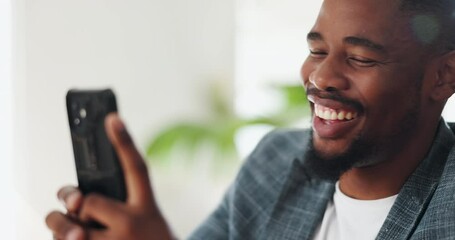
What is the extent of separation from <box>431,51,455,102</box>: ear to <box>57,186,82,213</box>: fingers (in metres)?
0.52

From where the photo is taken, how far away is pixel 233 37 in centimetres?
191

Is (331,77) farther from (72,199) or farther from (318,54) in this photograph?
(72,199)

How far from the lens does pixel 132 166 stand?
63cm

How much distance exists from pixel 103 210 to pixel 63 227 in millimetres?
54

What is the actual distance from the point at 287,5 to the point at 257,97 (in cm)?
26

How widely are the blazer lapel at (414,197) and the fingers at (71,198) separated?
0.43 meters

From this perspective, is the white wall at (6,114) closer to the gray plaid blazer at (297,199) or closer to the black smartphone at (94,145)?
the gray plaid blazer at (297,199)

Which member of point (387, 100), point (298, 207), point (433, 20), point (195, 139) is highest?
point (433, 20)

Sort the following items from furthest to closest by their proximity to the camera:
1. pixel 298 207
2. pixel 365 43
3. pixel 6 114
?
pixel 6 114, pixel 298 207, pixel 365 43

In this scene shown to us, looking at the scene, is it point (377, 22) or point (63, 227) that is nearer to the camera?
point (63, 227)

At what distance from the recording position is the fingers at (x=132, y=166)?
626 mm

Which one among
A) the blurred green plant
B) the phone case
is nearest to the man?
the phone case

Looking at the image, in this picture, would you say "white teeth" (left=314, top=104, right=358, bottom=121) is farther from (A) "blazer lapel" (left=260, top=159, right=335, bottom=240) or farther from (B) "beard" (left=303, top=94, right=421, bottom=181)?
(A) "blazer lapel" (left=260, top=159, right=335, bottom=240)

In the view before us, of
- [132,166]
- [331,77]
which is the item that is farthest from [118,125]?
[331,77]
